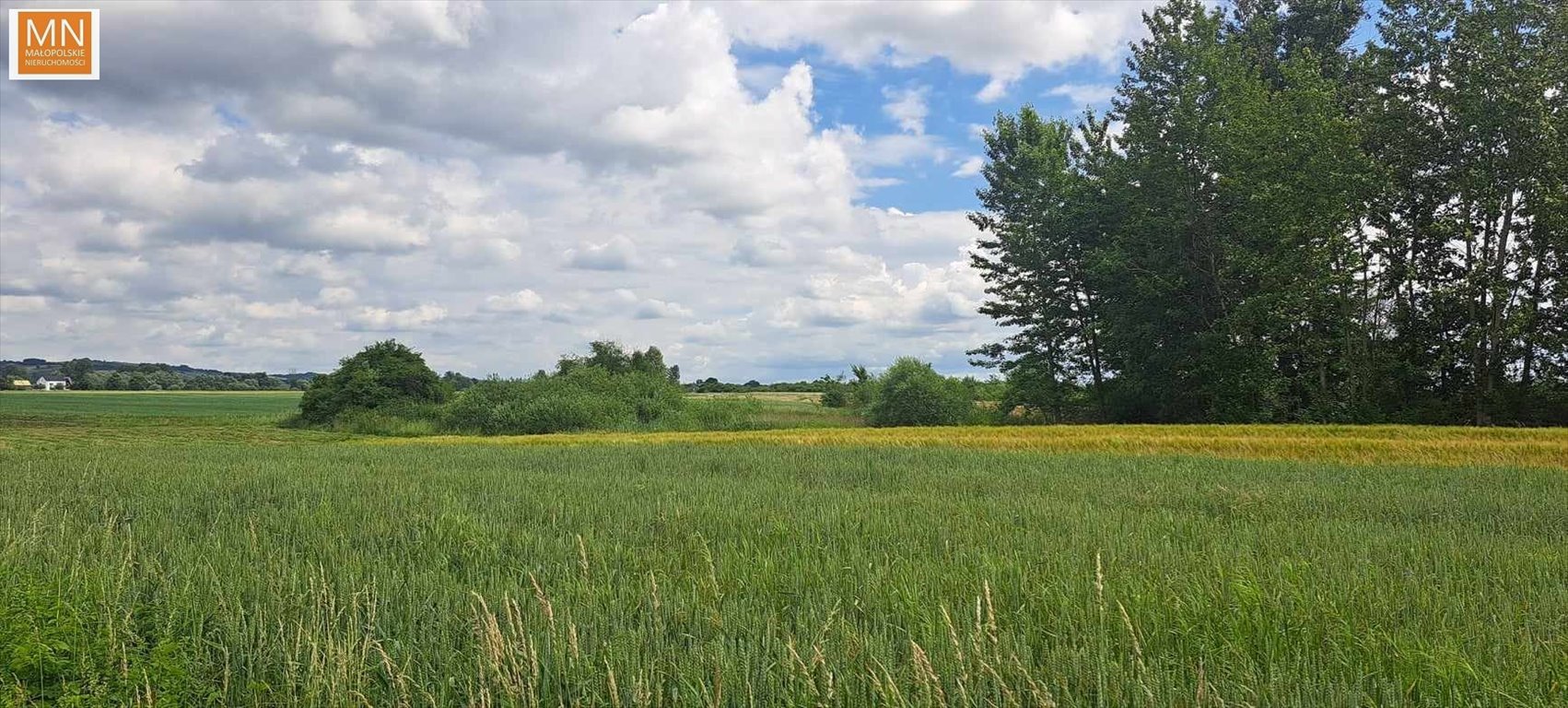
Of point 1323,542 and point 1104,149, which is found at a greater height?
point 1104,149

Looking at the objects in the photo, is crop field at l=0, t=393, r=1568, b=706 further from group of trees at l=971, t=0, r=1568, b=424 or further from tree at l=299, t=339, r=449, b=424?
tree at l=299, t=339, r=449, b=424

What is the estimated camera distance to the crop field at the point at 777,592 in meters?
3.54

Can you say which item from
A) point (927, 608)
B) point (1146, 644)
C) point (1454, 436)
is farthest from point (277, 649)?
point (1454, 436)

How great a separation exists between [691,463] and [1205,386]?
22453mm

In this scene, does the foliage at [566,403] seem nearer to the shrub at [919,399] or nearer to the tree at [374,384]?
the tree at [374,384]

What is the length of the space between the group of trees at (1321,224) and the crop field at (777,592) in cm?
1660

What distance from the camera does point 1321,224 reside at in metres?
26.2

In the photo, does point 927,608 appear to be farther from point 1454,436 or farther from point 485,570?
point 1454,436

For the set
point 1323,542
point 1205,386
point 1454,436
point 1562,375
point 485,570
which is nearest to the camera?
point 485,570

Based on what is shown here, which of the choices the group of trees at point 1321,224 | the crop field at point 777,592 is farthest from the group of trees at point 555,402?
the crop field at point 777,592

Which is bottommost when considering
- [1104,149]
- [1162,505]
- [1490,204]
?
[1162,505]

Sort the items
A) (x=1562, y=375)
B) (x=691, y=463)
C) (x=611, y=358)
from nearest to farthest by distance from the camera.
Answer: (x=691, y=463) < (x=1562, y=375) < (x=611, y=358)

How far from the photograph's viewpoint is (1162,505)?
1026 centimetres

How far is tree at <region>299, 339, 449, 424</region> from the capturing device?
43188mm
